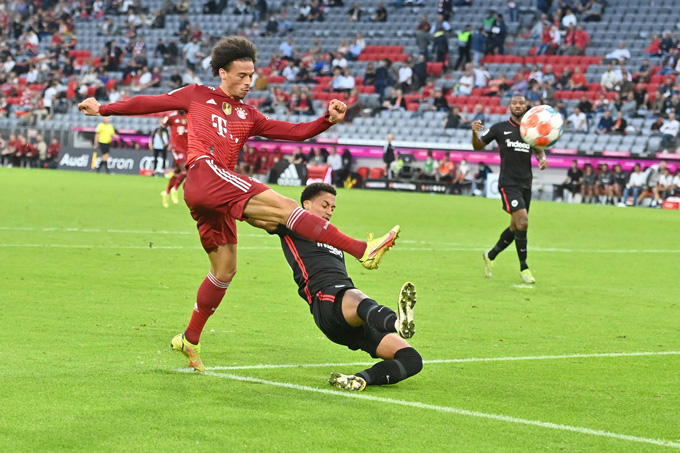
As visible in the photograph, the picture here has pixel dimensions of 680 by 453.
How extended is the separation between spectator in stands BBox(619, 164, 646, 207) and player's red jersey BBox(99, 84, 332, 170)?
25.0 metres

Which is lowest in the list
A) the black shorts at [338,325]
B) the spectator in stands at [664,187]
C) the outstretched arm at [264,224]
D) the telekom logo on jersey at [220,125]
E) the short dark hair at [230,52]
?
the spectator in stands at [664,187]

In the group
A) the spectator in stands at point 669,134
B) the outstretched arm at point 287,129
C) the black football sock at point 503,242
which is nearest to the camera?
the outstretched arm at point 287,129

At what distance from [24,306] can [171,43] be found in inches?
1573

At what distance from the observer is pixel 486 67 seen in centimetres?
3812

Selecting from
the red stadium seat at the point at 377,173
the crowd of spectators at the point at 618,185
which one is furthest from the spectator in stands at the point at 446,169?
the crowd of spectators at the point at 618,185

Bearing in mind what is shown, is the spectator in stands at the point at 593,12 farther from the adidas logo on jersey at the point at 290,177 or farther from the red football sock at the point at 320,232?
the red football sock at the point at 320,232

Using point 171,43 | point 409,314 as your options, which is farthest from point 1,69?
point 409,314

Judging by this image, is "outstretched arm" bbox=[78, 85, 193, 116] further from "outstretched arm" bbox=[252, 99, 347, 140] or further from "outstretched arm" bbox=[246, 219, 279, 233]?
"outstretched arm" bbox=[246, 219, 279, 233]

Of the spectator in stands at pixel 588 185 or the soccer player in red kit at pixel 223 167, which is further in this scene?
the spectator in stands at pixel 588 185

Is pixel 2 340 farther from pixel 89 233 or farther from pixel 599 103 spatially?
pixel 599 103

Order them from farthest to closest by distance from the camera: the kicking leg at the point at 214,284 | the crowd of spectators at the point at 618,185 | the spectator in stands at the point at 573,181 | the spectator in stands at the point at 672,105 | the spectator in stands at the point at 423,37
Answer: the spectator in stands at the point at 423,37 → the spectator in stands at the point at 573,181 → the spectator in stands at the point at 672,105 → the crowd of spectators at the point at 618,185 → the kicking leg at the point at 214,284

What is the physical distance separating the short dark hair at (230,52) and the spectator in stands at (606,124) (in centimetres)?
2718

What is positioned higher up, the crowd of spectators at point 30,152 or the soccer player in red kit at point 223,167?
the soccer player in red kit at point 223,167

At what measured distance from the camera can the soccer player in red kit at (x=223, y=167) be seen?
6.47m
